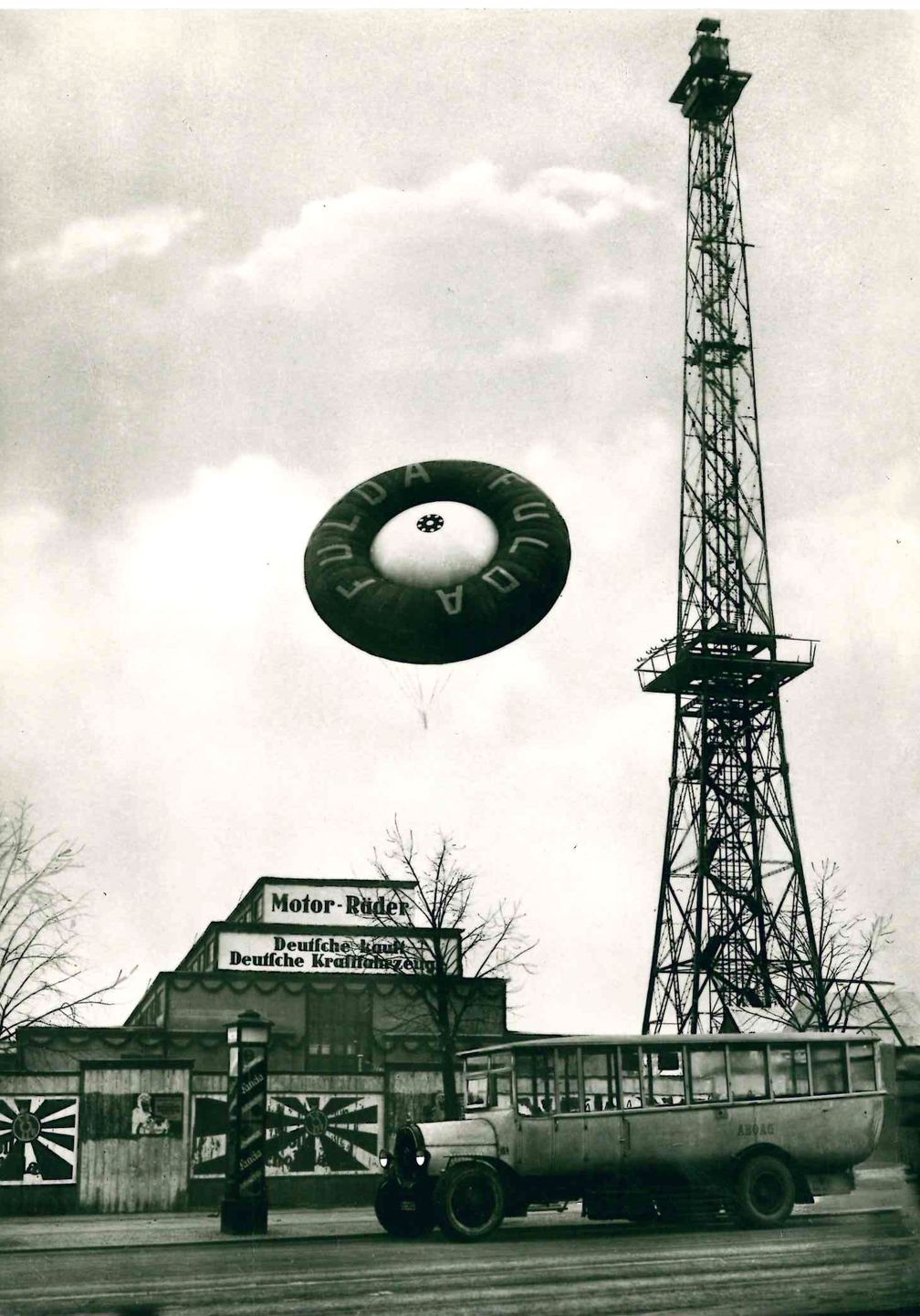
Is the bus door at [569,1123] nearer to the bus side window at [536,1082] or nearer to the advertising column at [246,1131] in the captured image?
the bus side window at [536,1082]

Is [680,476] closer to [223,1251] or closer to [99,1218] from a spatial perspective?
[99,1218]

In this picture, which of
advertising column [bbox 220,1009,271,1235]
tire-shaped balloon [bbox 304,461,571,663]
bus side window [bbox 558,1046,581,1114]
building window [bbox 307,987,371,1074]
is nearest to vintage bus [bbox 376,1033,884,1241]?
bus side window [bbox 558,1046,581,1114]

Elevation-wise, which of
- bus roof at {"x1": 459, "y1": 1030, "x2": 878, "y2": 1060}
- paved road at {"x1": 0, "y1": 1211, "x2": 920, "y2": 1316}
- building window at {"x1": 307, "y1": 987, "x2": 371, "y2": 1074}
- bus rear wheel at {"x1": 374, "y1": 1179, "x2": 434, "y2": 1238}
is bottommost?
paved road at {"x1": 0, "y1": 1211, "x2": 920, "y2": 1316}

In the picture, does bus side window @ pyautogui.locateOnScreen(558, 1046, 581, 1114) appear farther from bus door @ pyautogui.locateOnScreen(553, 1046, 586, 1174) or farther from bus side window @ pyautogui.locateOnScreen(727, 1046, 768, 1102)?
bus side window @ pyautogui.locateOnScreen(727, 1046, 768, 1102)

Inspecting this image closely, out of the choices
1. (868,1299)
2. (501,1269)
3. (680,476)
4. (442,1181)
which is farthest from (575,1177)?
(680,476)

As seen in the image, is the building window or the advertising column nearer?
the advertising column
